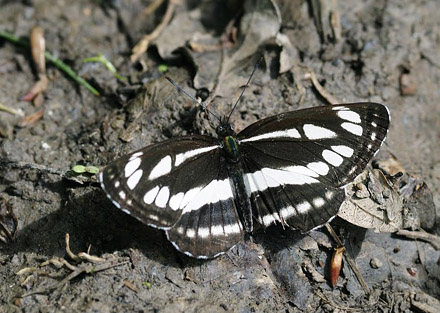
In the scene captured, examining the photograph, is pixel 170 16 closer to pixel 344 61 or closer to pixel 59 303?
pixel 344 61

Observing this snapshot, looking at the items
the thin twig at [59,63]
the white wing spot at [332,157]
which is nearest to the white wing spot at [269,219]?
the white wing spot at [332,157]

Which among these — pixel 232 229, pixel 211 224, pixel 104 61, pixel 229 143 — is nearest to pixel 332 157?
pixel 229 143

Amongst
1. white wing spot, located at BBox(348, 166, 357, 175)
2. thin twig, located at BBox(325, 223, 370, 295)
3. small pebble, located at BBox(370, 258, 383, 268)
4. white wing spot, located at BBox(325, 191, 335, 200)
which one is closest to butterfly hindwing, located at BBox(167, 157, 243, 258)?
white wing spot, located at BBox(325, 191, 335, 200)

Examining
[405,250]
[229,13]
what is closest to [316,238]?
[405,250]

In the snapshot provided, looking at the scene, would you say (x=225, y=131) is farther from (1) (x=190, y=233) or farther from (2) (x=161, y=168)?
(1) (x=190, y=233)

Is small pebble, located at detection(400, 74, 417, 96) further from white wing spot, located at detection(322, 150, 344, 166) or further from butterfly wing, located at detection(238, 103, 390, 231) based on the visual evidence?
white wing spot, located at detection(322, 150, 344, 166)

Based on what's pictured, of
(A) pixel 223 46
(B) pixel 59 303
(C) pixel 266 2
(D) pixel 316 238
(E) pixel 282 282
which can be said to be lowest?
(B) pixel 59 303

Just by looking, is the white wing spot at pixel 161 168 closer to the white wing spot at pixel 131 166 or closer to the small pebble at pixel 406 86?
the white wing spot at pixel 131 166
